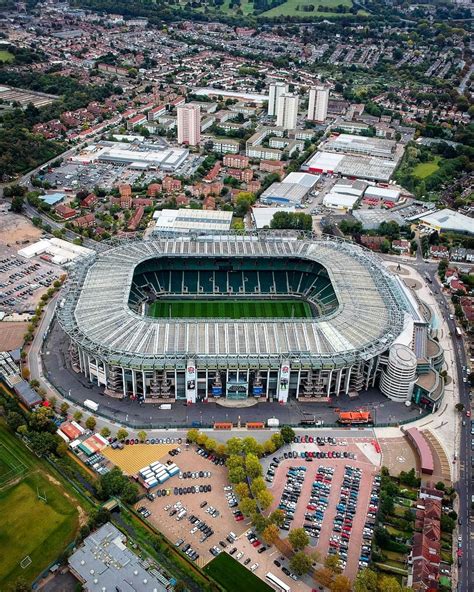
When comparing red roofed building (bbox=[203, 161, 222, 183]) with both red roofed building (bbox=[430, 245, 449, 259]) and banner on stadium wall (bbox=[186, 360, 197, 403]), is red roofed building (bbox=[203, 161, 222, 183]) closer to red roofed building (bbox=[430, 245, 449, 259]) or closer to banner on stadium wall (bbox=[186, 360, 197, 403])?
red roofed building (bbox=[430, 245, 449, 259])

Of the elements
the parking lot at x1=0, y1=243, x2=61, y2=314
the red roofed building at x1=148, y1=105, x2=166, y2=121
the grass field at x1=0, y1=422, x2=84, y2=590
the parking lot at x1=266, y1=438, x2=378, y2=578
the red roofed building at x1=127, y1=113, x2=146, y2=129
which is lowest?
the parking lot at x1=266, y1=438, x2=378, y2=578

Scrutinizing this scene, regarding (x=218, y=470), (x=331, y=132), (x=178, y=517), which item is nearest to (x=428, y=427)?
(x=218, y=470)

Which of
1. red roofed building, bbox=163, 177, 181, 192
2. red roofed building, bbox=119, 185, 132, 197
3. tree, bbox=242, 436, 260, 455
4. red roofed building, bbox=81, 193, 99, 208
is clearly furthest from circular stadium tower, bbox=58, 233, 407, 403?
Result: red roofed building, bbox=163, 177, 181, 192

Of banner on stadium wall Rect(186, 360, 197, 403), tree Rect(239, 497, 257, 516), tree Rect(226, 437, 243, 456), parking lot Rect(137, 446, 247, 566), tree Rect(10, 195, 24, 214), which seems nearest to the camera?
parking lot Rect(137, 446, 247, 566)

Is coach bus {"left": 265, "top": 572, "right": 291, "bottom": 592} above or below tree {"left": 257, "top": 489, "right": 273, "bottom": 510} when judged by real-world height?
below

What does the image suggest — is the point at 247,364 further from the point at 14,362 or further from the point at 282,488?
the point at 14,362

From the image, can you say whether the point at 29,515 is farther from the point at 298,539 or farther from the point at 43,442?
the point at 298,539

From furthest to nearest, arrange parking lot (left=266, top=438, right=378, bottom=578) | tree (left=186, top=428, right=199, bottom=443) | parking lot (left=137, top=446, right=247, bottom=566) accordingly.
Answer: tree (left=186, top=428, right=199, bottom=443) → parking lot (left=266, top=438, right=378, bottom=578) → parking lot (left=137, top=446, right=247, bottom=566)
